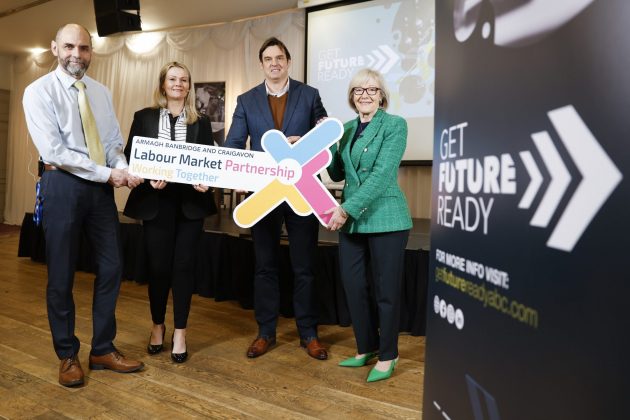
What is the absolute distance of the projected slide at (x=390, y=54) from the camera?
4.87 metres

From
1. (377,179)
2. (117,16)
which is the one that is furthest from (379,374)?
(117,16)

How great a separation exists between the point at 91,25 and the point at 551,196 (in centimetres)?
740

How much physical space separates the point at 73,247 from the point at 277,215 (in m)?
0.84

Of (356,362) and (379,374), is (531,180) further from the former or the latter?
(356,362)

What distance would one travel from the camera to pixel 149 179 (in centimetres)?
210

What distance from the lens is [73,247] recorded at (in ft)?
6.21

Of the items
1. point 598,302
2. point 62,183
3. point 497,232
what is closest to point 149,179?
point 62,183

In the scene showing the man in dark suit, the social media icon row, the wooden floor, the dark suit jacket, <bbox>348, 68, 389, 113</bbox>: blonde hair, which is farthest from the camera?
the man in dark suit

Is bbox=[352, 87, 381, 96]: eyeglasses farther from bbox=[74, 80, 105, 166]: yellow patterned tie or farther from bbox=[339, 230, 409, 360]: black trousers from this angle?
bbox=[74, 80, 105, 166]: yellow patterned tie

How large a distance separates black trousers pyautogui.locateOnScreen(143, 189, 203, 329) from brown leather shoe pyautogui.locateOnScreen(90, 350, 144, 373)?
0.81ft

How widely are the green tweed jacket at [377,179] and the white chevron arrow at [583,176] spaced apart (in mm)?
1378

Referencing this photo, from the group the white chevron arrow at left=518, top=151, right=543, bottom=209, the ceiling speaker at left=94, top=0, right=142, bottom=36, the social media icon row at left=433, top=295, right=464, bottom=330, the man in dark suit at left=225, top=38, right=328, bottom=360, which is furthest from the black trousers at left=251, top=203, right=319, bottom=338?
the ceiling speaker at left=94, top=0, right=142, bottom=36

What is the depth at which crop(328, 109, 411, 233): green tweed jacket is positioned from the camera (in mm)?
1912

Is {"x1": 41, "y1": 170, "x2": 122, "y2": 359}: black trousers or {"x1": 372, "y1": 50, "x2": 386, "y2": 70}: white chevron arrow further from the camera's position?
{"x1": 372, "y1": 50, "x2": 386, "y2": 70}: white chevron arrow
